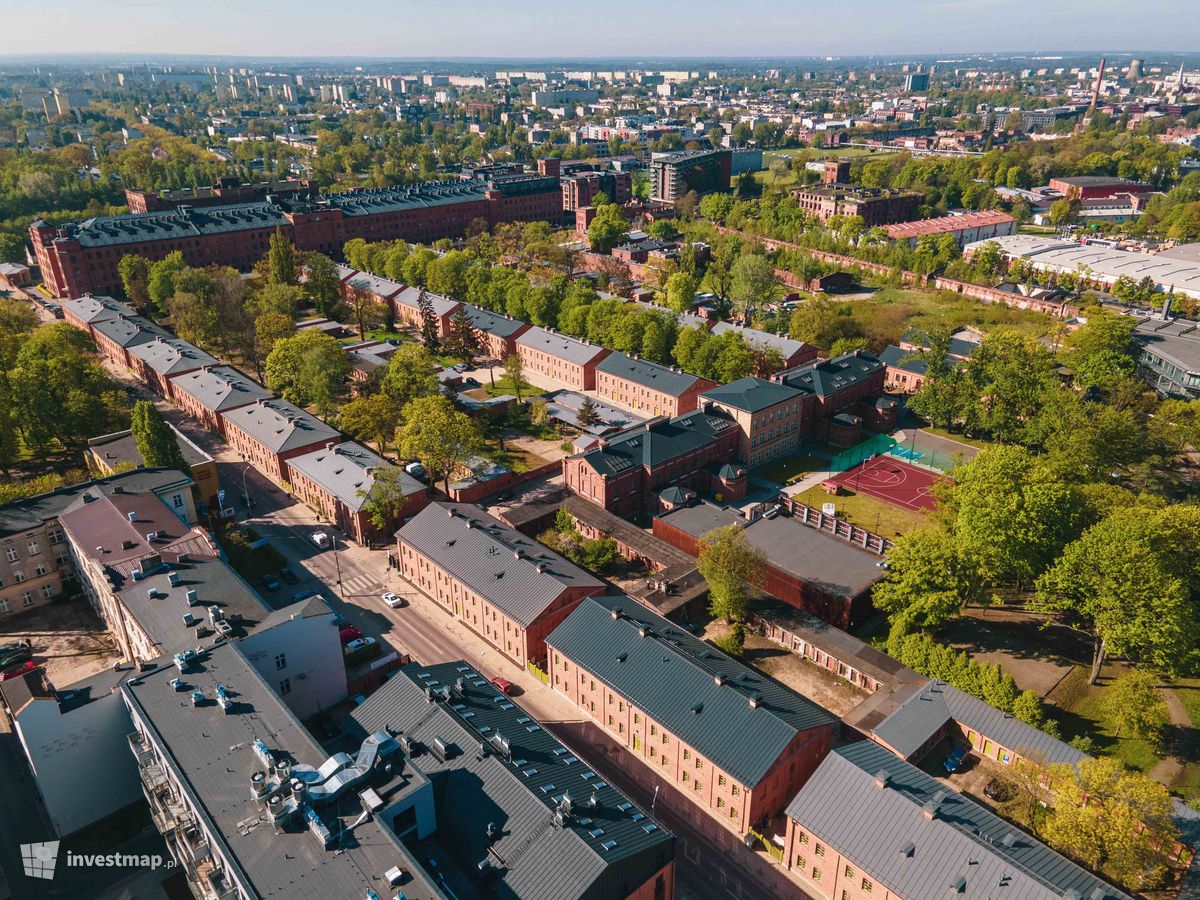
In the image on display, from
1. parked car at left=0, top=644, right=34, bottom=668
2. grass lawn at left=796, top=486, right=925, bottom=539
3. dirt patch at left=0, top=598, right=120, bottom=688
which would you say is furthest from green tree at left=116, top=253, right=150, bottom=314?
grass lawn at left=796, top=486, right=925, bottom=539

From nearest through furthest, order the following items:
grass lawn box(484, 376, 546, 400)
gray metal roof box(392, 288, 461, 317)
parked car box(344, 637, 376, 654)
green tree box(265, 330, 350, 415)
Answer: parked car box(344, 637, 376, 654) < green tree box(265, 330, 350, 415) < grass lawn box(484, 376, 546, 400) < gray metal roof box(392, 288, 461, 317)

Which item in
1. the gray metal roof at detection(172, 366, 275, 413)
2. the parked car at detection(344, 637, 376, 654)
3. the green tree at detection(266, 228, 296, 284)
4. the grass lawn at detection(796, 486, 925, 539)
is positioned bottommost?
the grass lawn at detection(796, 486, 925, 539)

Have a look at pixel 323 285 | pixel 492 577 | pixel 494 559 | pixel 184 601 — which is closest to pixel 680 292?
pixel 323 285

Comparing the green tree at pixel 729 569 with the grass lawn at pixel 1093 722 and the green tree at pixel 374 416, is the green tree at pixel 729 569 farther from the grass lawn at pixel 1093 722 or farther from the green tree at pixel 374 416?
the green tree at pixel 374 416

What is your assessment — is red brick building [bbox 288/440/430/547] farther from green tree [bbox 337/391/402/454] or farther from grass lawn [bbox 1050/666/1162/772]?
grass lawn [bbox 1050/666/1162/772]

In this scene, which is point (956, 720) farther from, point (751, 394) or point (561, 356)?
point (561, 356)
